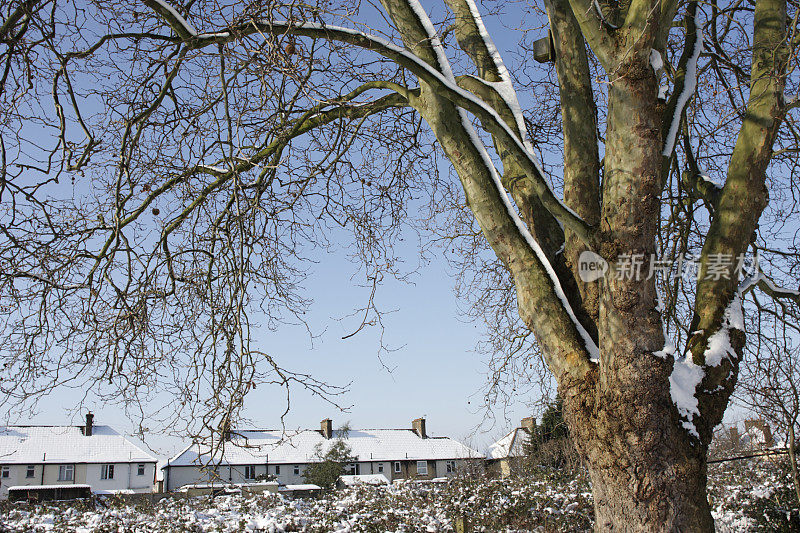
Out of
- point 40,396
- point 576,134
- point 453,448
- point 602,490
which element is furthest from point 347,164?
point 453,448

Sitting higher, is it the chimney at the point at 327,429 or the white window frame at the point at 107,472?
the chimney at the point at 327,429

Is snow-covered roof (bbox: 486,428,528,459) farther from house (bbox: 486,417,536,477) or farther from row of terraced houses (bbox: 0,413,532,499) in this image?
row of terraced houses (bbox: 0,413,532,499)

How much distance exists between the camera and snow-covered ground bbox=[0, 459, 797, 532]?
847 cm

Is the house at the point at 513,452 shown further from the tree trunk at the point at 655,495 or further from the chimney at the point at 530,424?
the tree trunk at the point at 655,495

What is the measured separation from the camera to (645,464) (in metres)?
3.25

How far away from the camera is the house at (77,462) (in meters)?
35.7

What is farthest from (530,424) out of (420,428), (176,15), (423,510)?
(420,428)

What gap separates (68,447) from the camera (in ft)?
123

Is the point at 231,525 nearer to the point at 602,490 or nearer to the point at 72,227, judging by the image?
the point at 72,227

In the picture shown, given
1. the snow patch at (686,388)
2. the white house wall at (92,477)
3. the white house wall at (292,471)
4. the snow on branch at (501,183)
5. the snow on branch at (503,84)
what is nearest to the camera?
the snow patch at (686,388)

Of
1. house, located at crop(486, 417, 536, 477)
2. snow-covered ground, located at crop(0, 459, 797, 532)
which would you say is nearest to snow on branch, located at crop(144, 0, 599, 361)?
snow-covered ground, located at crop(0, 459, 797, 532)

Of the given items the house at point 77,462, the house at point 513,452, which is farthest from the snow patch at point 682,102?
the house at point 77,462

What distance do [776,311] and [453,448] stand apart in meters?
42.0

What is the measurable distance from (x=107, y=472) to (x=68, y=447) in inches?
114
